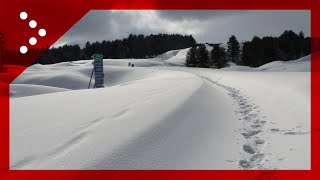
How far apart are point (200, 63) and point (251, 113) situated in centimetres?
6051

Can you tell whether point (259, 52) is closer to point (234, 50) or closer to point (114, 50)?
point (234, 50)

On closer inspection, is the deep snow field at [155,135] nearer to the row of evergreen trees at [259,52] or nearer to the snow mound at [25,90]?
the snow mound at [25,90]

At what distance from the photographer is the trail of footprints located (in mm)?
5012

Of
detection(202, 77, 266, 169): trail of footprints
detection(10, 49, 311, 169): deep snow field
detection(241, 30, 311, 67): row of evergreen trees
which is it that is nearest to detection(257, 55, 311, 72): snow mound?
detection(241, 30, 311, 67): row of evergreen trees

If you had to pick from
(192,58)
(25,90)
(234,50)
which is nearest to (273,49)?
(234,50)

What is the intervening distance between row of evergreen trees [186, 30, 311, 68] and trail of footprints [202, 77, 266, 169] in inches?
2329

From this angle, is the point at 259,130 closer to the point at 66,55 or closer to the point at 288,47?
the point at 288,47

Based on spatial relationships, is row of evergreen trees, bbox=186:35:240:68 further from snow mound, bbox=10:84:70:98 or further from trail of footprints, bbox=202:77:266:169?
trail of footprints, bbox=202:77:266:169

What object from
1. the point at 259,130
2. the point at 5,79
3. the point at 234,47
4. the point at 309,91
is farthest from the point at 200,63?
the point at 259,130

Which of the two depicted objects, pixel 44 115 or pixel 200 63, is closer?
pixel 44 115

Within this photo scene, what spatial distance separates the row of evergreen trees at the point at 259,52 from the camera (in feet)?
228

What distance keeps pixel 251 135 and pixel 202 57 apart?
207ft

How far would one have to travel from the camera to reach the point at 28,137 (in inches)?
209

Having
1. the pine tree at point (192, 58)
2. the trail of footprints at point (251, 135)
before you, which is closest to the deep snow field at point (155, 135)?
the trail of footprints at point (251, 135)
